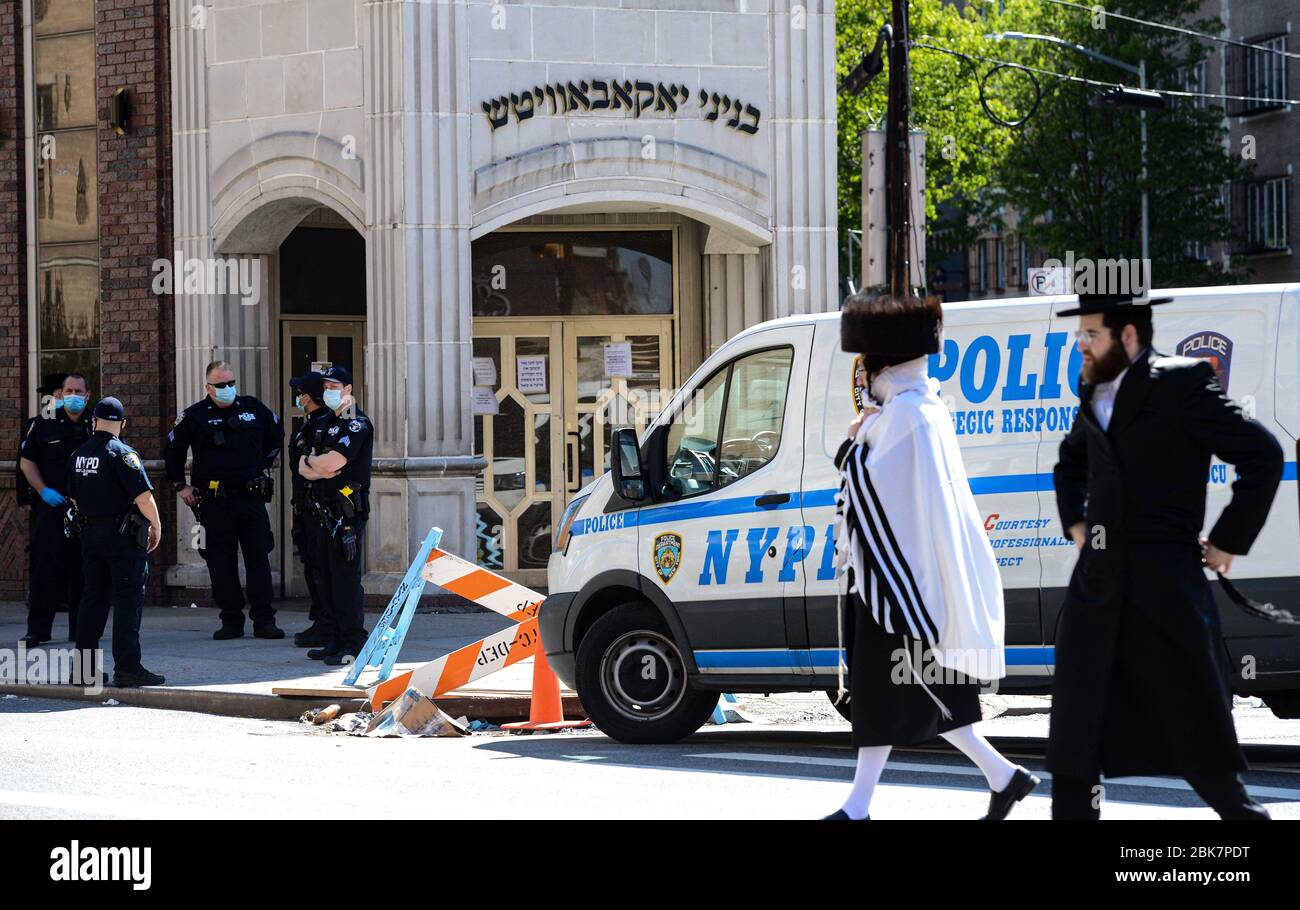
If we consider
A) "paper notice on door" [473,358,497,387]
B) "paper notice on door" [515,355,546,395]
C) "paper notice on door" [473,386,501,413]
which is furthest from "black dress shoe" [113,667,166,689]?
"paper notice on door" [515,355,546,395]

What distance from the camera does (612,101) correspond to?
53.8 ft

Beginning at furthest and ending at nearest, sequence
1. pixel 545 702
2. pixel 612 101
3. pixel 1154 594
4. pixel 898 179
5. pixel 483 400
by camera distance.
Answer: pixel 483 400
pixel 612 101
pixel 898 179
pixel 545 702
pixel 1154 594

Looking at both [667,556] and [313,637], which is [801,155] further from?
[667,556]

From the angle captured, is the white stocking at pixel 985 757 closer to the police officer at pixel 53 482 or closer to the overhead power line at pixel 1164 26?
the police officer at pixel 53 482

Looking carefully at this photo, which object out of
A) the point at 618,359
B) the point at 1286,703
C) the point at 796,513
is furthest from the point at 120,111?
the point at 1286,703

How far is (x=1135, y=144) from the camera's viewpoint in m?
42.4

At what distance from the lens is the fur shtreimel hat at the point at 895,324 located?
6.79m

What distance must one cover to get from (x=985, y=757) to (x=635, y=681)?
11.4 ft

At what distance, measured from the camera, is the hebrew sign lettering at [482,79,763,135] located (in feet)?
53.3

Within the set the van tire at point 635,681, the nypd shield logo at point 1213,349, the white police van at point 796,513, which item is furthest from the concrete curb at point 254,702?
the nypd shield logo at point 1213,349

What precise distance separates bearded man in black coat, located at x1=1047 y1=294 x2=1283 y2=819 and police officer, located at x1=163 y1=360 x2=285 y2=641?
10143mm

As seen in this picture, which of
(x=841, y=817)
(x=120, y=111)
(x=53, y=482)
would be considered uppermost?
(x=120, y=111)
